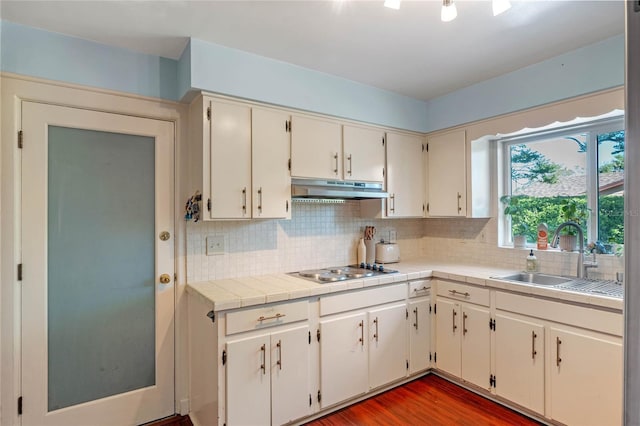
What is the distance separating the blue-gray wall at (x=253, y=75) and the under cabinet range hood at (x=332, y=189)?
1.79 ft

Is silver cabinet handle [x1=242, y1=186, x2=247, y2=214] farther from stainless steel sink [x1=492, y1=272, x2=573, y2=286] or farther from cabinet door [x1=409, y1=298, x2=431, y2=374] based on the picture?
stainless steel sink [x1=492, y1=272, x2=573, y2=286]

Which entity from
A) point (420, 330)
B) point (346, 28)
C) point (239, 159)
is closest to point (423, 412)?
point (420, 330)

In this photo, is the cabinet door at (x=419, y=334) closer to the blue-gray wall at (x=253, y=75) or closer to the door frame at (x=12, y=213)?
the blue-gray wall at (x=253, y=75)

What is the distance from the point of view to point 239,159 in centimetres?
222

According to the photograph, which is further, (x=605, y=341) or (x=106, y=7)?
(x=605, y=341)

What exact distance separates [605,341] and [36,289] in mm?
3223

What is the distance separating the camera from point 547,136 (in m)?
2.76

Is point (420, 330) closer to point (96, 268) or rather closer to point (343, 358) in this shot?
point (343, 358)

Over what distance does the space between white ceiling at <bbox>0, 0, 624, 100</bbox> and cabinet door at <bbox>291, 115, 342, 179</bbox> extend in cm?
43

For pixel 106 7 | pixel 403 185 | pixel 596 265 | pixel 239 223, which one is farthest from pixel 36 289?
pixel 596 265

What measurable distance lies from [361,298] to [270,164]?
3.77ft

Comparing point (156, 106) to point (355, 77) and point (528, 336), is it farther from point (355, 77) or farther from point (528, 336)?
point (528, 336)

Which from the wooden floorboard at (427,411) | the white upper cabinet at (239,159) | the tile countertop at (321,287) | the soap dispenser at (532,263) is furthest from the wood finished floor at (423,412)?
the white upper cabinet at (239,159)

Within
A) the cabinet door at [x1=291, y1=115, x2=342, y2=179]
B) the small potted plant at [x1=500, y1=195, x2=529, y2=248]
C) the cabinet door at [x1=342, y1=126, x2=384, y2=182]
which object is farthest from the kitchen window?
the cabinet door at [x1=291, y1=115, x2=342, y2=179]
